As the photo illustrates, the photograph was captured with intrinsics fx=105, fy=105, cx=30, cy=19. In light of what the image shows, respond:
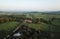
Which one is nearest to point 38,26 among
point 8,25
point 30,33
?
point 30,33

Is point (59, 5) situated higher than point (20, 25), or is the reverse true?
point (59, 5)

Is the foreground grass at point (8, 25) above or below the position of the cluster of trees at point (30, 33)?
above

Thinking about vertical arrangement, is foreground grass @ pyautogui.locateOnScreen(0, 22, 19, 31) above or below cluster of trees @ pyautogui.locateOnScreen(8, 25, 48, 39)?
above

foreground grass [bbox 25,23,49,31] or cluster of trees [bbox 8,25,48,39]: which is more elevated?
foreground grass [bbox 25,23,49,31]

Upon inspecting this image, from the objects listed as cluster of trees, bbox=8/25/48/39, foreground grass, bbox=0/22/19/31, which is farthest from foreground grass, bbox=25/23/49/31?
foreground grass, bbox=0/22/19/31

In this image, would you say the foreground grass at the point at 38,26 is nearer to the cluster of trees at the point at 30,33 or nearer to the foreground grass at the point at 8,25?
the cluster of trees at the point at 30,33

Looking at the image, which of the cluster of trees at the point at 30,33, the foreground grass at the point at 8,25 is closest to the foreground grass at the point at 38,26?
the cluster of trees at the point at 30,33

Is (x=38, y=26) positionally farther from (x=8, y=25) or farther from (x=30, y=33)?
(x=8, y=25)

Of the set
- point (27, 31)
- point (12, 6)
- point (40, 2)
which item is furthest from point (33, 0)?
point (27, 31)

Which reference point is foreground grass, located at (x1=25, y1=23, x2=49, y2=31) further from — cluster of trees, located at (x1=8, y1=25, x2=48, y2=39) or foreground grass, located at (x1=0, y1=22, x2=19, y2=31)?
foreground grass, located at (x1=0, y1=22, x2=19, y2=31)

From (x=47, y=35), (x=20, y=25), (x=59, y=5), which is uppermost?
(x=59, y=5)

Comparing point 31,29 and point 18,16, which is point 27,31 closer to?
point 31,29
